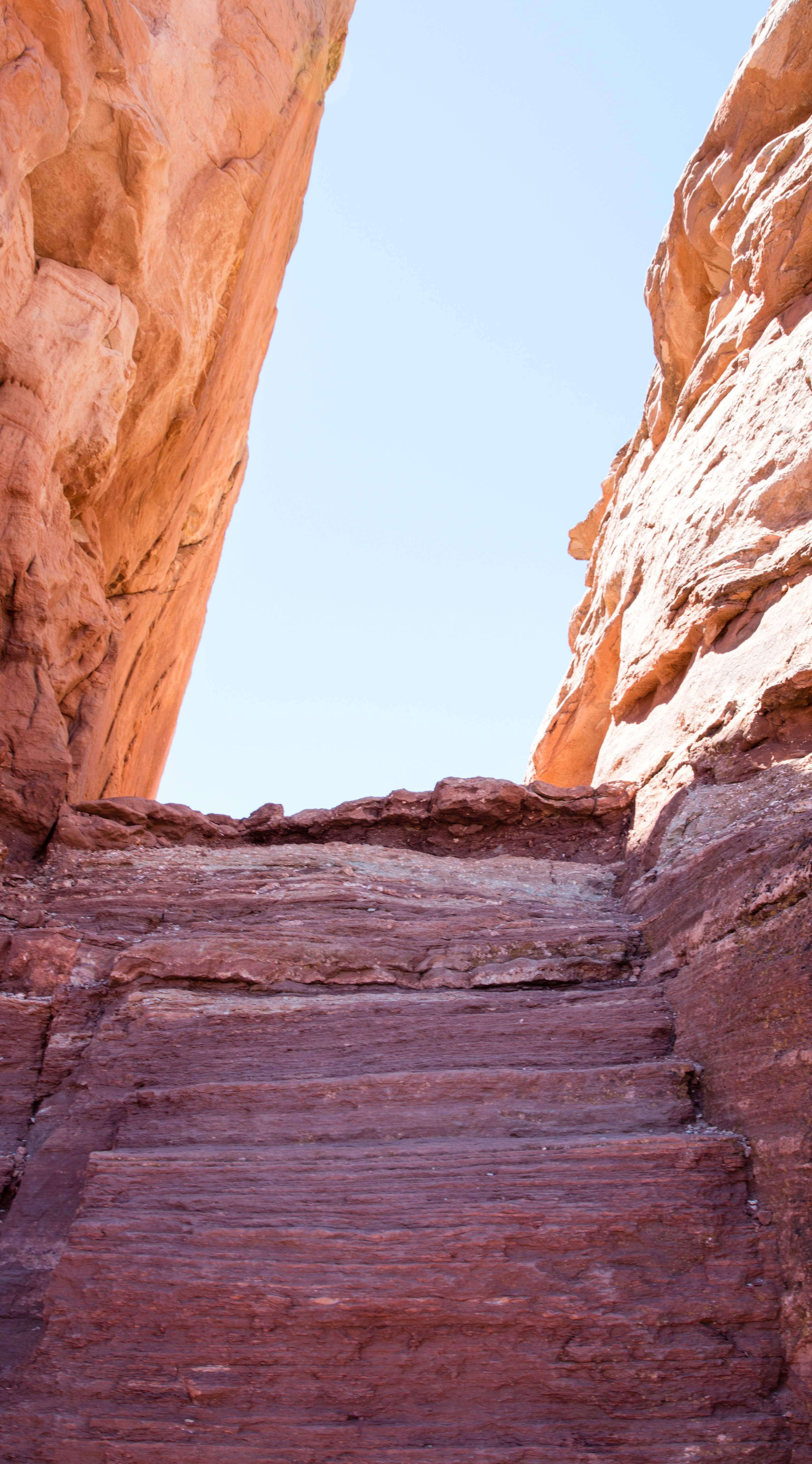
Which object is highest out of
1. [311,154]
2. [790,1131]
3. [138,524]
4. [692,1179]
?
[311,154]

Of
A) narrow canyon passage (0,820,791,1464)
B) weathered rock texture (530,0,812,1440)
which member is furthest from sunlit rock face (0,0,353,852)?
weathered rock texture (530,0,812,1440)

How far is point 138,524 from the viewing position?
14.3 m

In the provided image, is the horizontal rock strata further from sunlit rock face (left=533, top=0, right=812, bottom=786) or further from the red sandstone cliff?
sunlit rock face (left=533, top=0, right=812, bottom=786)

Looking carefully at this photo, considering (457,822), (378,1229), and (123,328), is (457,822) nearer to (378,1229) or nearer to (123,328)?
(378,1229)

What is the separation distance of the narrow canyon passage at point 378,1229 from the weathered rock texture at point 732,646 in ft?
1.18

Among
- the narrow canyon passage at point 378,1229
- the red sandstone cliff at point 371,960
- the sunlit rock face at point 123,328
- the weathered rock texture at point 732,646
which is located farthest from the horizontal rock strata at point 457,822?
the narrow canyon passage at point 378,1229

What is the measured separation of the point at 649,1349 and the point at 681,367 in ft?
47.8

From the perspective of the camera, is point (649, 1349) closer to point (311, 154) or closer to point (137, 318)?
point (137, 318)

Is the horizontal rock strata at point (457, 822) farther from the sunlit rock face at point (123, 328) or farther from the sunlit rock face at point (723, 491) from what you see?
the sunlit rock face at point (123, 328)

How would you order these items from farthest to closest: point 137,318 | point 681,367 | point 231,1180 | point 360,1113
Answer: point 681,367, point 137,318, point 360,1113, point 231,1180

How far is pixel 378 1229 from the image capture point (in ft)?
14.9

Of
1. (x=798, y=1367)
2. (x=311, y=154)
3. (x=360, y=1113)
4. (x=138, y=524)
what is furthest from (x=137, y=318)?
(x=798, y=1367)

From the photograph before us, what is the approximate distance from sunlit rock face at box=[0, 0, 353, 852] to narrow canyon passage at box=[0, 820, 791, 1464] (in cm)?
432

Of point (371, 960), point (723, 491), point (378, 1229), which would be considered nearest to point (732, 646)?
point (723, 491)
